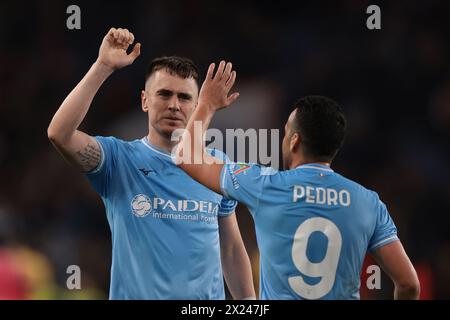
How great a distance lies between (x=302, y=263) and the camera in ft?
12.5

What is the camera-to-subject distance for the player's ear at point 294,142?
3982 millimetres

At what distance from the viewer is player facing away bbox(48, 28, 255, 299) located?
4.41 m

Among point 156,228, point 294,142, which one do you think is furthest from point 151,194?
point 294,142

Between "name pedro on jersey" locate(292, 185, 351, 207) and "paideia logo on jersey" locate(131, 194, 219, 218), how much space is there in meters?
0.88

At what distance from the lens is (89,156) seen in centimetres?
448

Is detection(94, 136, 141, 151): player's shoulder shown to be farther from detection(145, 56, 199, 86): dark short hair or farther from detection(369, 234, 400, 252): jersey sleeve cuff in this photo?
detection(369, 234, 400, 252): jersey sleeve cuff

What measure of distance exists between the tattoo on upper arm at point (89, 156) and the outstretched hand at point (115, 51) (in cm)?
44

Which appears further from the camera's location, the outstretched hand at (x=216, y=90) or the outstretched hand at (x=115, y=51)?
the outstretched hand at (x=115, y=51)

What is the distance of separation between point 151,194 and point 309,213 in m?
1.08

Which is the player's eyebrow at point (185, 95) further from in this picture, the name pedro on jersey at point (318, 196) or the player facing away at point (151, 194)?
the name pedro on jersey at point (318, 196)

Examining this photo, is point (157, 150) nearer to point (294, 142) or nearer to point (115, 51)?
point (115, 51)

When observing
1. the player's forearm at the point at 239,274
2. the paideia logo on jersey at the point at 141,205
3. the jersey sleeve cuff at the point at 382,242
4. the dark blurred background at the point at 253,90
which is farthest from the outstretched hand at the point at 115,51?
the dark blurred background at the point at 253,90

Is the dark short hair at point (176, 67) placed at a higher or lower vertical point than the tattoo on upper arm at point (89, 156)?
higher
